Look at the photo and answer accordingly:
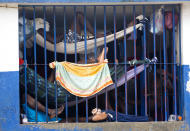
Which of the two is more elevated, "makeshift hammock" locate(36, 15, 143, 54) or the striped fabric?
"makeshift hammock" locate(36, 15, 143, 54)

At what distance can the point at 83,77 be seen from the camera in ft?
17.4

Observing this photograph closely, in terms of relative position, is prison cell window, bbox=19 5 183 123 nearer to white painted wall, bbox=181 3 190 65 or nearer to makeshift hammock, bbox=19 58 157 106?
makeshift hammock, bbox=19 58 157 106

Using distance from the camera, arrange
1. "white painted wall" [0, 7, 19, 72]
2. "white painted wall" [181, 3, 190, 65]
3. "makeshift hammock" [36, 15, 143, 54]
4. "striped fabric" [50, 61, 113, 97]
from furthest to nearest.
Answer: "makeshift hammock" [36, 15, 143, 54] < "white painted wall" [181, 3, 190, 65] < "striped fabric" [50, 61, 113, 97] < "white painted wall" [0, 7, 19, 72]

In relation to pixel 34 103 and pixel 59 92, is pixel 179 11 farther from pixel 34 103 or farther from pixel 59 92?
pixel 34 103

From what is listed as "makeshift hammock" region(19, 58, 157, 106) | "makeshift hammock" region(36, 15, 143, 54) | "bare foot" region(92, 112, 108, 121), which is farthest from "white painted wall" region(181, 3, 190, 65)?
"bare foot" region(92, 112, 108, 121)

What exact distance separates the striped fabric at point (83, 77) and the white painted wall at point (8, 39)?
2.21 feet

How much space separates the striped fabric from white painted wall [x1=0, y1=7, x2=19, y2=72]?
2.21 ft

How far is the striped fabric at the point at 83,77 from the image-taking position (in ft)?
17.3

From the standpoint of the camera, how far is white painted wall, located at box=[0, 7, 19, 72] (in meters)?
5.07

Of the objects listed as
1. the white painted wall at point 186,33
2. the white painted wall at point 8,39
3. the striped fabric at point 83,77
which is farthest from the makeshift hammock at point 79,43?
the white painted wall at point 186,33

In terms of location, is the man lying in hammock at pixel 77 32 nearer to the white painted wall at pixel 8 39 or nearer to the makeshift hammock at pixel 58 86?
the white painted wall at pixel 8 39

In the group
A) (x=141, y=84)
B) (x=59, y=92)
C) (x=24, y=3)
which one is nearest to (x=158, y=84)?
(x=141, y=84)

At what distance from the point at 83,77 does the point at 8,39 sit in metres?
1.45

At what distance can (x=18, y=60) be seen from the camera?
5.12m
